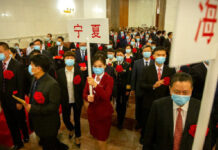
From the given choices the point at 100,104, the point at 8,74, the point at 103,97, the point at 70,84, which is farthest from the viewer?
the point at 70,84

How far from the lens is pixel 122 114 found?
14.0 ft

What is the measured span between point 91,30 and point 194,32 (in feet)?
5.88

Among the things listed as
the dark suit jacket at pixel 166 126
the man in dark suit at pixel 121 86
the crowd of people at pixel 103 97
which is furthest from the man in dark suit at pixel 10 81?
the dark suit jacket at pixel 166 126

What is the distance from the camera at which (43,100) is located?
2.45 meters

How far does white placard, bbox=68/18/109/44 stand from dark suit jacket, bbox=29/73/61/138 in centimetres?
79

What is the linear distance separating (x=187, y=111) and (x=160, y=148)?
0.52m

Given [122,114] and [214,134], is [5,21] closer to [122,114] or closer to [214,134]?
[122,114]

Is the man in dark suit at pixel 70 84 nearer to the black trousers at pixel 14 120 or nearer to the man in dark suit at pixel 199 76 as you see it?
the black trousers at pixel 14 120

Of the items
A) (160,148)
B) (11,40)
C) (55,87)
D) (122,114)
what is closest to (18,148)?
(55,87)

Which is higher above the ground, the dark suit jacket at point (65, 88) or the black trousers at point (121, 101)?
the dark suit jacket at point (65, 88)

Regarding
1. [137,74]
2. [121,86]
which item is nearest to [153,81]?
[137,74]

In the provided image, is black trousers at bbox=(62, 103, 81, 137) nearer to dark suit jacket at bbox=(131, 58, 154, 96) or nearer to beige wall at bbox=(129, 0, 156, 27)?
dark suit jacket at bbox=(131, 58, 154, 96)

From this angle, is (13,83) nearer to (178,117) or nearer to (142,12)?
(178,117)

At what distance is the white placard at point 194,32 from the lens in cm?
81
